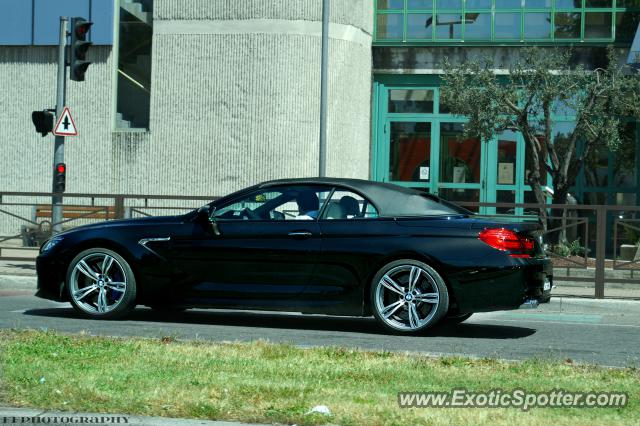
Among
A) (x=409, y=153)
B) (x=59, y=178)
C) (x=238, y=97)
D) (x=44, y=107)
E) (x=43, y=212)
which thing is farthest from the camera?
(x=409, y=153)

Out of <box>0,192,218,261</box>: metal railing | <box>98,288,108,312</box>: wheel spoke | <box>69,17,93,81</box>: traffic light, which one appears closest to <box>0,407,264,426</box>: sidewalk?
<box>98,288,108,312</box>: wheel spoke

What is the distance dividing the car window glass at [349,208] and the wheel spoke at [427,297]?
0.88m

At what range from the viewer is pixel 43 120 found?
18.6 m

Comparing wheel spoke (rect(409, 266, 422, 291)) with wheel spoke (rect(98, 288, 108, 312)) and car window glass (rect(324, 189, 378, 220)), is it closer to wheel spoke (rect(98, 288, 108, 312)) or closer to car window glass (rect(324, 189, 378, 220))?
car window glass (rect(324, 189, 378, 220))

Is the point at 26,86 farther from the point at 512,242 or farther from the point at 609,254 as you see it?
the point at 512,242

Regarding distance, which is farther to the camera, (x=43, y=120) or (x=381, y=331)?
(x=43, y=120)

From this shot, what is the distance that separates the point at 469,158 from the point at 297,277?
56.8ft

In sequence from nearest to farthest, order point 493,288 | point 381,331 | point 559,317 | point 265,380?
point 265,380
point 493,288
point 381,331
point 559,317

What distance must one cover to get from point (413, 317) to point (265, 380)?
11.3ft

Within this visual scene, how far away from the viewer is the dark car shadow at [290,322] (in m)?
10.5

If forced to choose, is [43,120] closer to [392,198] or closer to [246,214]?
[246,214]

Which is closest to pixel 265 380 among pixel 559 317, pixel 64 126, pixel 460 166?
pixel 559 317

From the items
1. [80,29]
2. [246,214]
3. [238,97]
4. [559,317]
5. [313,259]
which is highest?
[80,29]

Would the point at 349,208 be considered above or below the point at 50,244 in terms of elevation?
above
